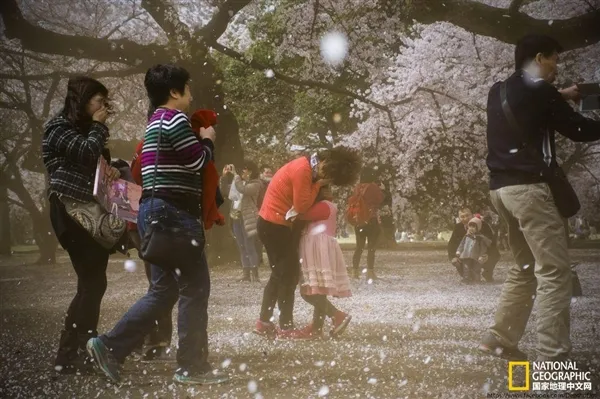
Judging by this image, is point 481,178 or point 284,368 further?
point 481,178

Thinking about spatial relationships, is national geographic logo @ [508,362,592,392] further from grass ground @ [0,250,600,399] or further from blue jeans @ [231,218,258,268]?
blue jeans @ [231,218,258,268]

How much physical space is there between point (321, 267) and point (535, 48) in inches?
72.4

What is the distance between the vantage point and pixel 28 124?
10.1 m

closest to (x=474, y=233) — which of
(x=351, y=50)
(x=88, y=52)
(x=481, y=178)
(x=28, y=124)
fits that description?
(x=351, y=50)

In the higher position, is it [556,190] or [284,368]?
[556,190]

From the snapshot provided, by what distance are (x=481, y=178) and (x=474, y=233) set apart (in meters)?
3.86

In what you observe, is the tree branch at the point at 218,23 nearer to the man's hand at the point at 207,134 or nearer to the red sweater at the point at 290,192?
the red sweater at the point at 290,192

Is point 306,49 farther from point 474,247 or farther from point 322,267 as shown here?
point 322,267

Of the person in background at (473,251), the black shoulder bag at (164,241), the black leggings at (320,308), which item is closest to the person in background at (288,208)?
the black leggings at (320,308)

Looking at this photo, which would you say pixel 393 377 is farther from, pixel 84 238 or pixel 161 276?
pixel 84 238

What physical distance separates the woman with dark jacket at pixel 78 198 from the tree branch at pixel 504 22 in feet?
13.3

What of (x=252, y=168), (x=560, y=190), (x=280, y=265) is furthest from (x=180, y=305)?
(x=252, y=168)

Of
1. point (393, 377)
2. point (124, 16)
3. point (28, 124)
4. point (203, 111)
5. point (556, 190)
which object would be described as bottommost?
point (393, 377)

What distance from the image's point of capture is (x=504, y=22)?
6.27 m
